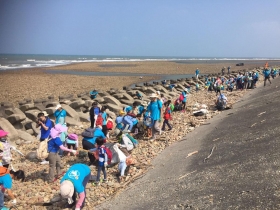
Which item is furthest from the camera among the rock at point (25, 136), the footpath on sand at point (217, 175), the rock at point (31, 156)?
the rock at point (25, 136)

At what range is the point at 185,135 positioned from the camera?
10328 millimetres

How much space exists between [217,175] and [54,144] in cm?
396

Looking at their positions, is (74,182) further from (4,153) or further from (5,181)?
(4,153)

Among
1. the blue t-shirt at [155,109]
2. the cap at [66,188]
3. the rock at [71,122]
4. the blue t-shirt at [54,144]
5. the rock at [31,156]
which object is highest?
the blue t-shirt at [155,109]

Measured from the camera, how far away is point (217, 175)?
19.0 ft

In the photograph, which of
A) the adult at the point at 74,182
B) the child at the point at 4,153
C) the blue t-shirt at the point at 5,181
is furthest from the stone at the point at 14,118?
the adult at the point at 74,182

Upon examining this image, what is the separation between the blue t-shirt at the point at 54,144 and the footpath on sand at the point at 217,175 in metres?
1.89

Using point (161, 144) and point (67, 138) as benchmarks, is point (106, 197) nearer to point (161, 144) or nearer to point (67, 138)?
point (67, 138)

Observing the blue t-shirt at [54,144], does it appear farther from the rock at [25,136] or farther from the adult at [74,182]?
the rock at [25,136]

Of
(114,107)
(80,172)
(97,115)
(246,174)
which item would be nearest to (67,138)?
(97,115)

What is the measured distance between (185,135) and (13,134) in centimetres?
668

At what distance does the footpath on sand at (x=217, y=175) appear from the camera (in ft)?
15.7

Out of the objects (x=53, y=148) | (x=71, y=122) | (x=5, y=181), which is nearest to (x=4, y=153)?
(x=53, y=148)

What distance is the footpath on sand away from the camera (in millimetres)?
4785
